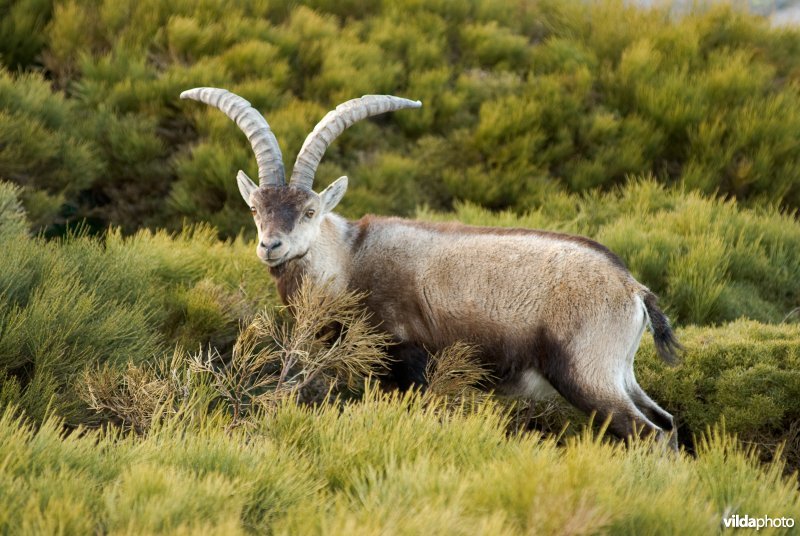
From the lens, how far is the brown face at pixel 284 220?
19.3 ft

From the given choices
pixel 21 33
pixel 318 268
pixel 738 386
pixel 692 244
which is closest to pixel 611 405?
pixel 738 386

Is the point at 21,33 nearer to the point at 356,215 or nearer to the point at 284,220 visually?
the point at 356,215

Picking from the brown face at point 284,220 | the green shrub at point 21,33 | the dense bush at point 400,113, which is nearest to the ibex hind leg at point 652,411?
the brown face at point 284,220

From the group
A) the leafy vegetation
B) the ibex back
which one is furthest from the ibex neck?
the leafy vegetation

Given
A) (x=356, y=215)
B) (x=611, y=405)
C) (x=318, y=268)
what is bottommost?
(x=356, y=215)

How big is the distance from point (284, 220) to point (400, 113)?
20.0 ft

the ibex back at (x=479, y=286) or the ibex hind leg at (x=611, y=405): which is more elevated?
the ibex back at (x=479, y=286)

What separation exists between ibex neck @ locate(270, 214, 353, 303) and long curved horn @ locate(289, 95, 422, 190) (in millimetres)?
409

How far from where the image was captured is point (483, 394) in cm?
564

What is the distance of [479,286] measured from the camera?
6004 millimetres

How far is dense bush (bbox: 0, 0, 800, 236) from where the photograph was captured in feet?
34.4

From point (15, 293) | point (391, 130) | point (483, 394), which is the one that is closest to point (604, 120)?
point (391, 130)

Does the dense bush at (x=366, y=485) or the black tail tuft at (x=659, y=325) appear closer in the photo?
the dense bush at (x=366, y=485)

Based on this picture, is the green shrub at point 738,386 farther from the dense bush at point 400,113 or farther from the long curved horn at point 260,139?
the dense bush at point 400,113
